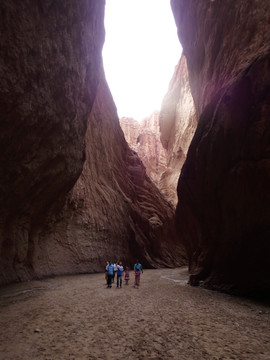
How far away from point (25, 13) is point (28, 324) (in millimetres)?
9116

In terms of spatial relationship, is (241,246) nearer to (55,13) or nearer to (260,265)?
(260,265)

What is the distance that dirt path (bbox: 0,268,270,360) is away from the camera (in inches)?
165

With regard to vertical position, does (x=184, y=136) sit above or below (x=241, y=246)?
above

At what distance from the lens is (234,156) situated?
1115 cm

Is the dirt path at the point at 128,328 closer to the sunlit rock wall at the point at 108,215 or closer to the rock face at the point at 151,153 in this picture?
the sunlit rock wall at the point at 108,215

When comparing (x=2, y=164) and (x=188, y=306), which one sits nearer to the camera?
(x=188, y=306)

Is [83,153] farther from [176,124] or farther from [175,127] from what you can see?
[175,127]

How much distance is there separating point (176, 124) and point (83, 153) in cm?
3750

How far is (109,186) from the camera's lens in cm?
2614

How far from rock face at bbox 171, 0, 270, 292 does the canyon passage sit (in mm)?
51

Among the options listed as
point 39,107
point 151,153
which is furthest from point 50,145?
point 151,153

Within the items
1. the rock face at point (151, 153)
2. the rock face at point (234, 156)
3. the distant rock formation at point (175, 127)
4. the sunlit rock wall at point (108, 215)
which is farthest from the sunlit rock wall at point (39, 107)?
the rock face at point (151, 153)

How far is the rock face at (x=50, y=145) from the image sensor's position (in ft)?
27.3

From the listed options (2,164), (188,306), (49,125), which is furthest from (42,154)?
(188,306)
